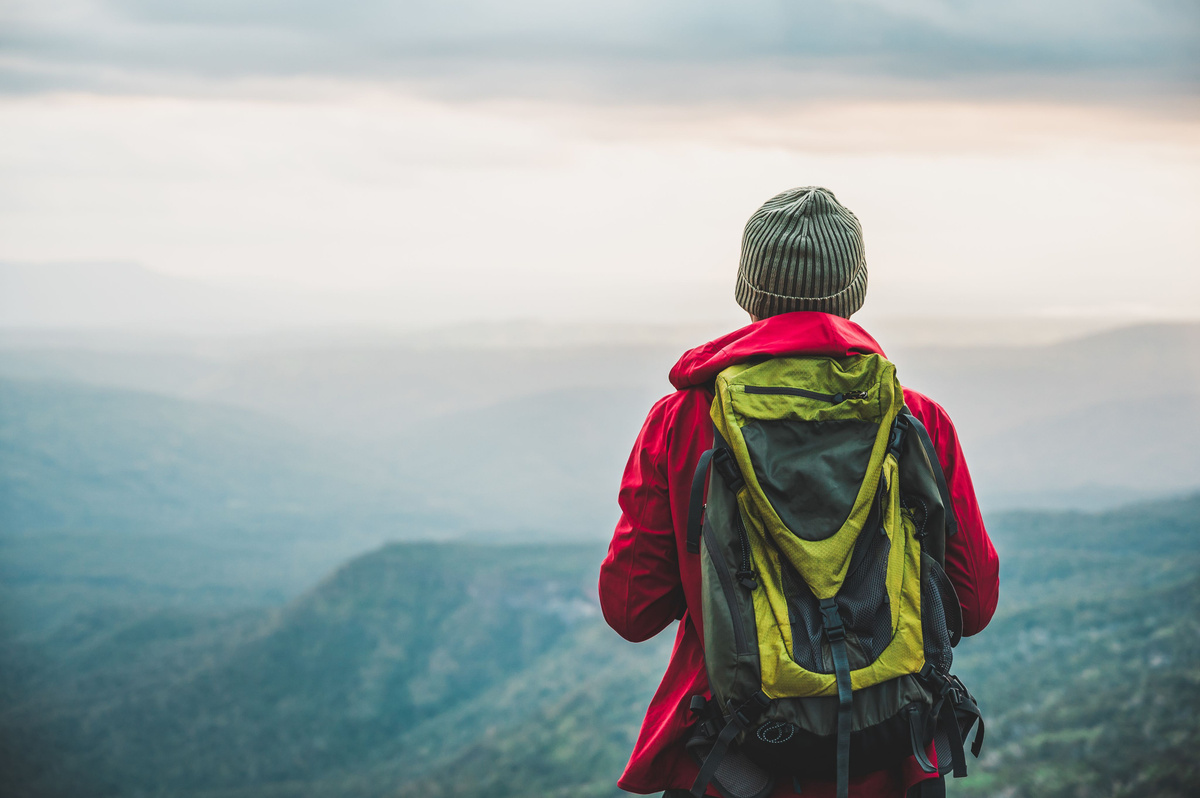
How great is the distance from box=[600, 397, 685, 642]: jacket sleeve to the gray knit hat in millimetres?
503

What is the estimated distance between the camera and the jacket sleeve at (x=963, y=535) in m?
2.83

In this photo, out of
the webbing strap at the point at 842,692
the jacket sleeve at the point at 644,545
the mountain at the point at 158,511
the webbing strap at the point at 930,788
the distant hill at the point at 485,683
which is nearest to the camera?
the webbing strap at the point at 842,692

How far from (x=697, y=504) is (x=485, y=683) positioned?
62.8 metres

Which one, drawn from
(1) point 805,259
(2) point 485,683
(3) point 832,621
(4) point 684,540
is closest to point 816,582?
(3) point 832,621

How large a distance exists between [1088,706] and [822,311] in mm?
20224

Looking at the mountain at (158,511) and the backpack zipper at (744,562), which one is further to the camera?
the mountain at (158,511)

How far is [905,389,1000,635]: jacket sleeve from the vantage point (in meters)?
2.83

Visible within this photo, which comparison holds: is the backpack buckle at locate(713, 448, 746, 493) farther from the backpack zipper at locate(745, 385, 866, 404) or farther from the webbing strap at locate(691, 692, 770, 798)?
the webbing strap at locate(691, 692, 770, 798)

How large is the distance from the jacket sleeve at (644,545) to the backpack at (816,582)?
18 cm

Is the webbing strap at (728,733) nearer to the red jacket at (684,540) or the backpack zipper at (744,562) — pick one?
the red jacket at (684,540)

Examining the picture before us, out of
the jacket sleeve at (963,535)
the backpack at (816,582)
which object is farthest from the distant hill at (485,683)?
the backpack at (816,582)

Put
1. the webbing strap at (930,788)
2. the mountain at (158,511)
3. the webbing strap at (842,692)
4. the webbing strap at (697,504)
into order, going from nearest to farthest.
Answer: the webbing strap at (842,692) → the webbing strap at (697,504) → the webbing strap at (930,788) → the mountain at (158,511)

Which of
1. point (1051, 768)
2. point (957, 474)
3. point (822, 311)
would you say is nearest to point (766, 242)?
point (822, 311)

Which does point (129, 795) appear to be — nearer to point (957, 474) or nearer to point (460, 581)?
point (460, 581)
